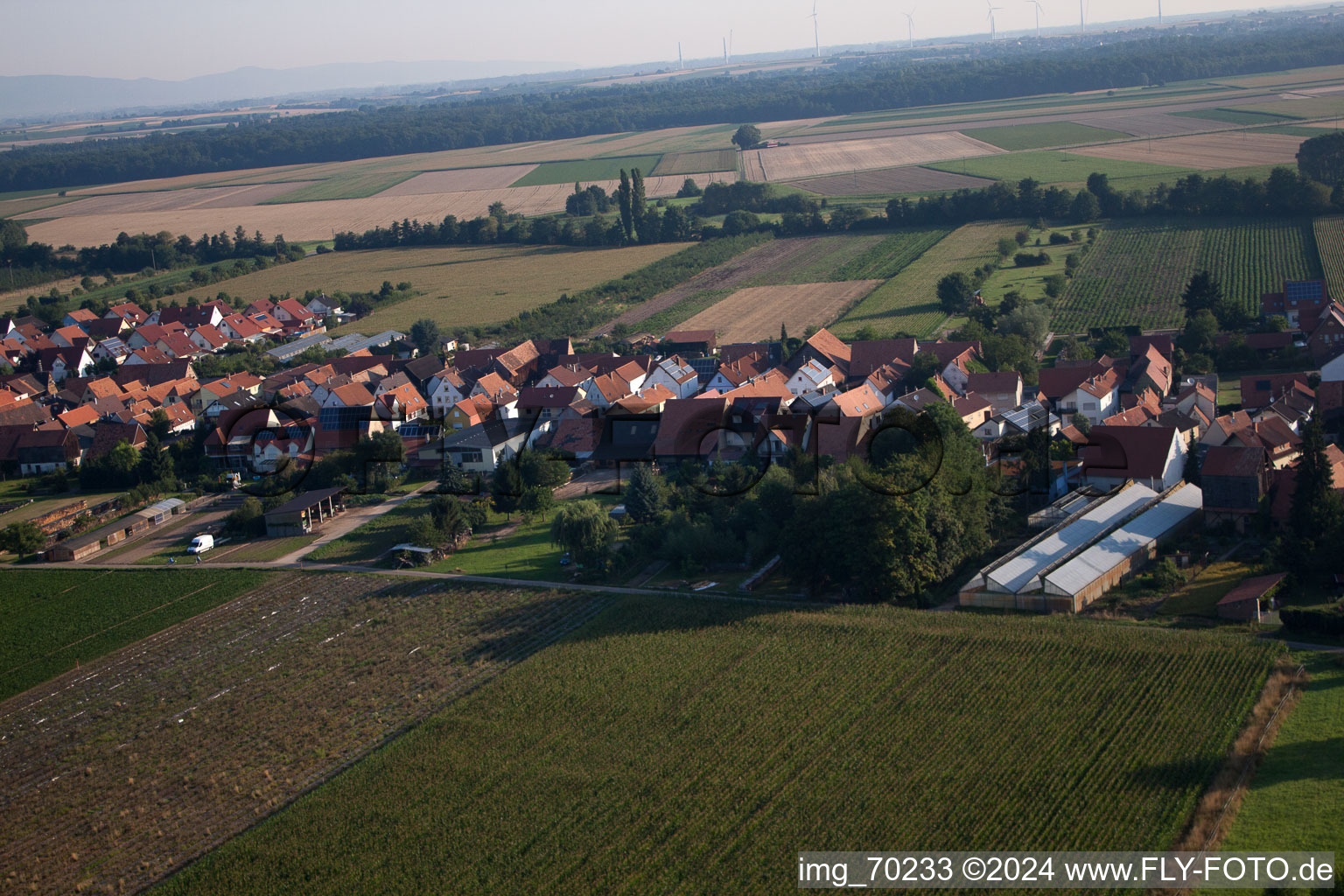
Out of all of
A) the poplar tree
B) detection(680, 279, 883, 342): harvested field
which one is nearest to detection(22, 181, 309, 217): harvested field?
the poplar tree

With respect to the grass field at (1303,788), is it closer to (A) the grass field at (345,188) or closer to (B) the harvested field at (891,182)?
(B) the harvested field at (891,182)

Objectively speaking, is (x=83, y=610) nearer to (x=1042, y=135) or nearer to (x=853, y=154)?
(x=853, y=154)

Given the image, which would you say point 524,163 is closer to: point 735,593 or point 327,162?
point 327,162

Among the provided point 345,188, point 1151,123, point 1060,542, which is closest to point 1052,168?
point 1151,123

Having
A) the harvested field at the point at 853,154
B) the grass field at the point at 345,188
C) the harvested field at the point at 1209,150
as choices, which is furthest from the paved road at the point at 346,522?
the grass field at the point at 345,188

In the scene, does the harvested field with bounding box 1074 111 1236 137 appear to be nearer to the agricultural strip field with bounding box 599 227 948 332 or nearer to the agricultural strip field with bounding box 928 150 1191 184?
the agricultural strip field with bounding box 928 150 1191 184
